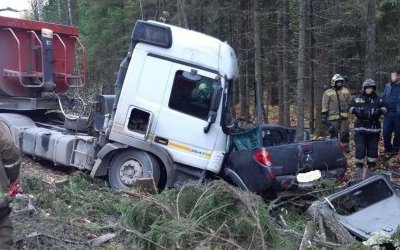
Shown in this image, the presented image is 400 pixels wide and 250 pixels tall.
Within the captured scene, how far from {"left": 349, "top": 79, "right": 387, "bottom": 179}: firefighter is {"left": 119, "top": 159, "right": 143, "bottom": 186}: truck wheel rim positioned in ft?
13.8

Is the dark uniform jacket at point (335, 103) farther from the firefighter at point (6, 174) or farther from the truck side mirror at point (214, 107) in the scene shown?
the firefighter at point (6, 174)

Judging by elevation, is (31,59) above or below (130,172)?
above

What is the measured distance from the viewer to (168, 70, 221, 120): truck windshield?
339 inches

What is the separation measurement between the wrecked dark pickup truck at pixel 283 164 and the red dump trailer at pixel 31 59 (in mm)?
4498

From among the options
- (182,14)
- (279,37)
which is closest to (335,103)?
(279,37)

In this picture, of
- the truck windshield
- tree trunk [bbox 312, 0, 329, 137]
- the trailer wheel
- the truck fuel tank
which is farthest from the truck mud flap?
tree trunk [bbox 312, 0, 329, 137]

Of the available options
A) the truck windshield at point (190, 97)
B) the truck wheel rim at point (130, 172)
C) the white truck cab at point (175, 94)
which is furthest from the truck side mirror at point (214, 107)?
the truck wheel rim at point (130, 172)

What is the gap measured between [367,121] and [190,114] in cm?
368

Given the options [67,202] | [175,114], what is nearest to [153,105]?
[175,114]

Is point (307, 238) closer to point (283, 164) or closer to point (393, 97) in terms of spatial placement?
point (283, 164)

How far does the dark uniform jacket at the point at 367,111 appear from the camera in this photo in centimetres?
1011

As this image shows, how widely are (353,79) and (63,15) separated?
85.0 feet

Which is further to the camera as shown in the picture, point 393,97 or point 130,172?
point 393,97

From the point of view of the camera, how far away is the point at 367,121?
10219mm
